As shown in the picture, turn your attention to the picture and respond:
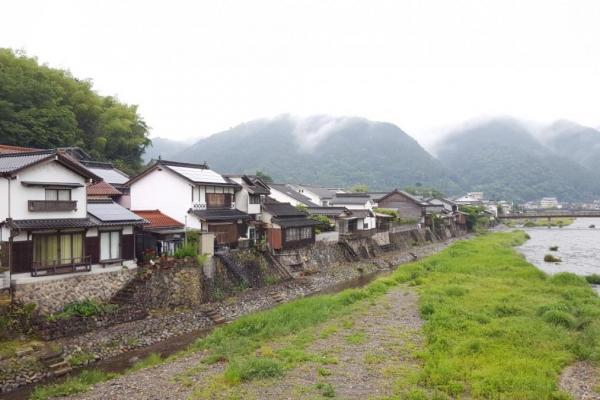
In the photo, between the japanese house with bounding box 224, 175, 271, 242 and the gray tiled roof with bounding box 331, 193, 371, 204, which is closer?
the japanese house with bounding box 224, 175, 271, 242

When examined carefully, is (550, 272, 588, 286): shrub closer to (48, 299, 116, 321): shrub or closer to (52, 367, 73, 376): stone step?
(48, 299, 116, 321): shrub

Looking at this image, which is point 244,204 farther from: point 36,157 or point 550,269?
point 550,269

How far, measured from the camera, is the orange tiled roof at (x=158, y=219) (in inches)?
1021

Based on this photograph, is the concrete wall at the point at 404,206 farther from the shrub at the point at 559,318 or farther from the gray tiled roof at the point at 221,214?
the shrub at the point at 559,318

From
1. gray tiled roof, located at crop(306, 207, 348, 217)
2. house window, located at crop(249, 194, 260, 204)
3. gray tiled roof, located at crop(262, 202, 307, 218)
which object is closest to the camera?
house window, located at crop(249, 194, 260, 204)

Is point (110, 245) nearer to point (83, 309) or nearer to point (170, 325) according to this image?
point (83, 309)

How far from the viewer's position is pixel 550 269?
3900 centimetres

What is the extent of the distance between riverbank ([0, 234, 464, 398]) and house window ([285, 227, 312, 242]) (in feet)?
11.5

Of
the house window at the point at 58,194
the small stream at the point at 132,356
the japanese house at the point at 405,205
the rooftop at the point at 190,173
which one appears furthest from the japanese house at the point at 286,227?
the japanese house at the point at 405,205

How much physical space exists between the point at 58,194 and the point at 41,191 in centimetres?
79

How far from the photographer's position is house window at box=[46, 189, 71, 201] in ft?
62.2

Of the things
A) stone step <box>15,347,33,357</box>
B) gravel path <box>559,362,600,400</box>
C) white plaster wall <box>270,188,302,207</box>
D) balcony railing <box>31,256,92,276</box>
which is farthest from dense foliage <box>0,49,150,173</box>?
gravel path <box>559,362,600,400</box>

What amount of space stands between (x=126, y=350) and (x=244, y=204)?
55.6 feet

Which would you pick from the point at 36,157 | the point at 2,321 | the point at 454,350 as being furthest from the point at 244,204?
the point at 454,350
